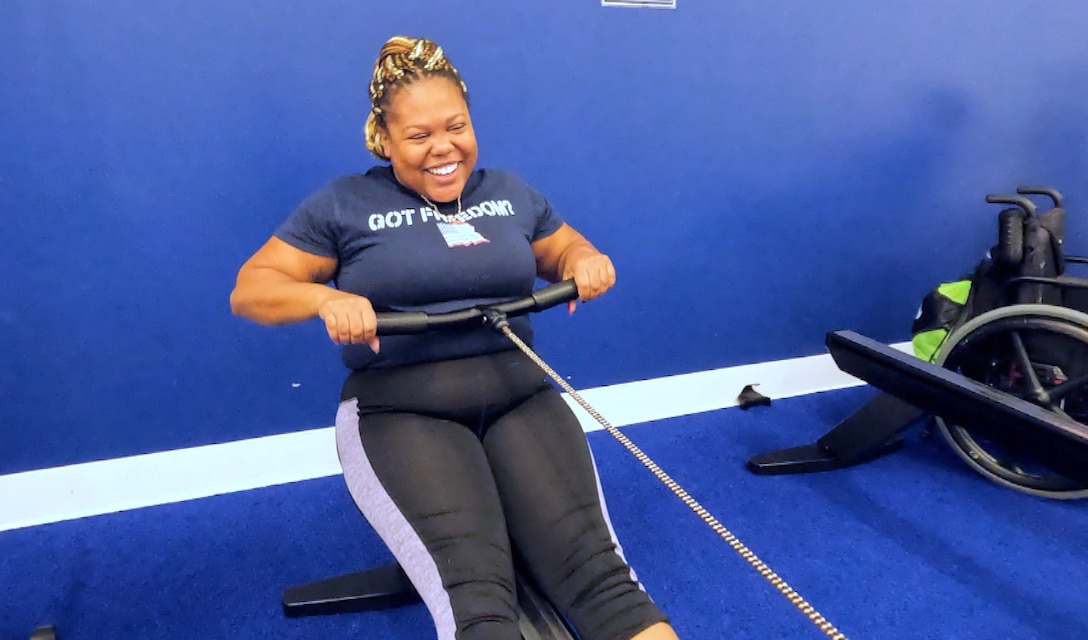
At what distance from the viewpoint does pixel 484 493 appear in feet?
3.64

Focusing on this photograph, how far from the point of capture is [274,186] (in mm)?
1782

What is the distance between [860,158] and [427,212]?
63.7 inches

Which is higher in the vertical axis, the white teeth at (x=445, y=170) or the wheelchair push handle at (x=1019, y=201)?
the white teeth at (x=445, y=170)

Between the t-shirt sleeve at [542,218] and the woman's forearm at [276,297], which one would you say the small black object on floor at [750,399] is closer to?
the t-shirt sleeve at [542,218]

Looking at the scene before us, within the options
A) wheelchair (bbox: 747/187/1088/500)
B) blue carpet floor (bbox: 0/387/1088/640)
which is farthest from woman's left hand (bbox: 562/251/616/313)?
wheelchair (bbox: 747/187/1088/500)

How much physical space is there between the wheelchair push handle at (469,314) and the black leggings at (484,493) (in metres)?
0.09

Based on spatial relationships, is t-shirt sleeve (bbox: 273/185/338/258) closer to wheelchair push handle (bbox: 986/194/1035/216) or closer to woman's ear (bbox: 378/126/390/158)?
woman's ear (bbox: 378/126/390/158)

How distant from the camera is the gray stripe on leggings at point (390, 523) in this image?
1.01 meters

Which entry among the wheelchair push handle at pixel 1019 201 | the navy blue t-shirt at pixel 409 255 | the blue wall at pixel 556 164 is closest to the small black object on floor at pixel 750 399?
the blue wall at pixel 556 164

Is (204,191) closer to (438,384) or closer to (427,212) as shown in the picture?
(427,212)

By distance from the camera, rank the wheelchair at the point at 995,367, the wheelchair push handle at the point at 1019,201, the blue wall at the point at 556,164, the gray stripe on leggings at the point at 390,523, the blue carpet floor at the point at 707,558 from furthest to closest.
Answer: the wheelchair push handle at the point at 1019,201
the wheelchair at the point at 995,367
the blue wall at the point at 556,164
the blue carpet floor at the point at 707,558
the gray stripe on leggings at the point at 390,523

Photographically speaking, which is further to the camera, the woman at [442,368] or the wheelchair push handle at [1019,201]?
the wheelchair push handle at [1019,201]

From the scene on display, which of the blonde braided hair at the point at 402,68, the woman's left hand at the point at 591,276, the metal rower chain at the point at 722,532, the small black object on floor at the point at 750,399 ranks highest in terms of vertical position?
the blonde braided hair at the point at 402,68

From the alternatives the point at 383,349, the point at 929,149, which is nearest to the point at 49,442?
the point at 383,349
